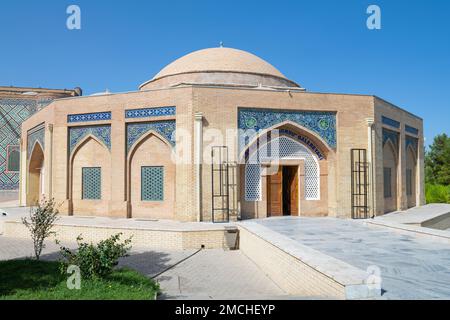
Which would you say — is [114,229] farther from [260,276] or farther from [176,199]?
[260,276]

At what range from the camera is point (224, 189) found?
9797 mm

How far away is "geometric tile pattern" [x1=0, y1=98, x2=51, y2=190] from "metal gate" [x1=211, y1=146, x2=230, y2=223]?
1386 centimetres

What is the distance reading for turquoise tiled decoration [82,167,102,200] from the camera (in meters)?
11.1

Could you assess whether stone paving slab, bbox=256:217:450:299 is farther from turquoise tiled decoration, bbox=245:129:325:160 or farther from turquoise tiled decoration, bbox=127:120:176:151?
turquoise tiled decoration, bbox=127:120:176:151

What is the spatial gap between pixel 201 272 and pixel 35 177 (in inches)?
454

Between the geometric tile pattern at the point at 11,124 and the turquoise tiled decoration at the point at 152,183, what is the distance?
11.8 metres

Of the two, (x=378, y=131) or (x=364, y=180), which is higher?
(x=378, y=131)

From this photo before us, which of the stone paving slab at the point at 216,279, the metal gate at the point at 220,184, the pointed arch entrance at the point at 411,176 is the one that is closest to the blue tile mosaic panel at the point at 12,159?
the metal gate at the point at 220,184

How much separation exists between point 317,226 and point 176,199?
3.66m

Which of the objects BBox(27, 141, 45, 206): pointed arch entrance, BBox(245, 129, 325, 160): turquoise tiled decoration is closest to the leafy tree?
BBox(245, 129, 325, 160): turquoise tiled decoration

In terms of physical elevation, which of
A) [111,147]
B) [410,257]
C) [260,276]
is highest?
[111,147]

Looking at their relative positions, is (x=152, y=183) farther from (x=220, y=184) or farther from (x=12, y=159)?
(x=12, y=159)

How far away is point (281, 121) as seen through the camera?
34.3ft
